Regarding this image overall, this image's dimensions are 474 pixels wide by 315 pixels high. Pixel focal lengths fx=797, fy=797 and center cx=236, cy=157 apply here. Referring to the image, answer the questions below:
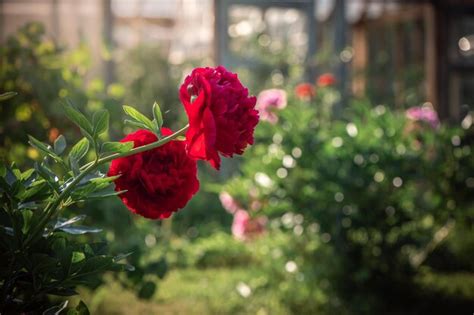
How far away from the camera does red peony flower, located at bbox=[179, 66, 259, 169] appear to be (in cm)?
94

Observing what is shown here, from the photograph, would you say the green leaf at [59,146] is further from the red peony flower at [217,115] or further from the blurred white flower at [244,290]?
the blurred white flower at [244,290]

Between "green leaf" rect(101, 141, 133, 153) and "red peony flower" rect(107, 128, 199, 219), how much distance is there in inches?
2.0

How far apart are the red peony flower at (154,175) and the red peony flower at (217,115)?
0.20 feet

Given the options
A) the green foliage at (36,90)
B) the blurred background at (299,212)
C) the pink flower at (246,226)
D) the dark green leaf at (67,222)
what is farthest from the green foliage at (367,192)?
the dark green leaf at (67,222)

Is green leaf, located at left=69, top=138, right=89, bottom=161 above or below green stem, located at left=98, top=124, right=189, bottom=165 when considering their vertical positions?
below

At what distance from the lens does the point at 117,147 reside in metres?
0.98

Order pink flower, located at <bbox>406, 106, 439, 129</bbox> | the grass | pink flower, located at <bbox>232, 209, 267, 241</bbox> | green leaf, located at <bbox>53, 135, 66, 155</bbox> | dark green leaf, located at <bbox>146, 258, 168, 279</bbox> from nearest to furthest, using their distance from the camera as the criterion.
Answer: green leaf, located at <bbox>53, 135, 66, 155</bbox> → dark green leaf, located at <bbox>146, 258, 168, 279</bbox> → the grass → pink flower, located at <bbox>406, 106, 439, 129</bbox> → pink flower, located at <bbox>232, 209, 267, 241</bbox>

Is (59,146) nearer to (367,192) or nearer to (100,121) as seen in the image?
(100,121)

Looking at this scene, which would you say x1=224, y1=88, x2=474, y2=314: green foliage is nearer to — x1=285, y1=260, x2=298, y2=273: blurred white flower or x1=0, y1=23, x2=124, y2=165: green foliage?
x1=285, y1=260, x2=298, y2=273: blurred white flower

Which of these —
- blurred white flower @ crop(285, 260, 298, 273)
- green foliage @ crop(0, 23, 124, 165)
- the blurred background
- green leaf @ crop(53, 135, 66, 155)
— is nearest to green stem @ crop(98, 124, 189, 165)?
green leaf @ crop(53, 135, 66, 155)

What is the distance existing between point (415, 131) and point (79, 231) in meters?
2.22

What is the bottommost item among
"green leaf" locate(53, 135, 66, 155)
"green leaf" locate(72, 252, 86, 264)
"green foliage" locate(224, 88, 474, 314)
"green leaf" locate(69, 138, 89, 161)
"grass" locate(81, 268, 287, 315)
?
"grass" locate(81, 268, 287, 315)

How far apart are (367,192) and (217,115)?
1983mm

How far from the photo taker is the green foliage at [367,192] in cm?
285
